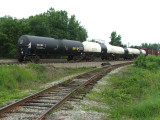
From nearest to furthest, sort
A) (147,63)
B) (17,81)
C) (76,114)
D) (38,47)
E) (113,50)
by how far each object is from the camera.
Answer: (76,114) < (17,81) < (38,47) < (147,63) < (113,50)

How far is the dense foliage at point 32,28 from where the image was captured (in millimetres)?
27811

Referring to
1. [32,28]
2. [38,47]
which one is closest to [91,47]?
[38,47]

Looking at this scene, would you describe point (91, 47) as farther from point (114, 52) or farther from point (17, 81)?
point (17, 81)

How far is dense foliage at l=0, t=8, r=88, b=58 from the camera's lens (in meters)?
27.8

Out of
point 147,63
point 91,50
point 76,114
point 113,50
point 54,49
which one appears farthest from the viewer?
point 113,50

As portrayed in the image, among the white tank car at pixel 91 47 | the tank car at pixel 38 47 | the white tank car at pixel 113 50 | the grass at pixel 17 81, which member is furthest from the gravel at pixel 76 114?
the white tank car at pixel 113 50

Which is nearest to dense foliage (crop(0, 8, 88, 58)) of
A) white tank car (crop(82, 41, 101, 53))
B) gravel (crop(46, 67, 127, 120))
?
white tank car (crop(82, 41, 101, 53))

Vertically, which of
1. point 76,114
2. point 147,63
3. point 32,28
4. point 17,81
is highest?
point 32,28

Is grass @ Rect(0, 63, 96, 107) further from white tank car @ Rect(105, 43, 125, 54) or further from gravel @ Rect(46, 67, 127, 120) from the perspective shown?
white tank car @ Rect(105, 43, 125, 54)

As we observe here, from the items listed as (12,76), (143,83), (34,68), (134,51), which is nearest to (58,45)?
(34,68)

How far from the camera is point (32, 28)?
32.8m

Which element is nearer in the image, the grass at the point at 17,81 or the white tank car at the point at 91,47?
the grass at the point at 17,81

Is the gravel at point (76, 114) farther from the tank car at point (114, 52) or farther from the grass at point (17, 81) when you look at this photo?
the tank car at point (114, 52)

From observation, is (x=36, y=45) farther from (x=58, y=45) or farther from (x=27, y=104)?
(x=27, y=104)
